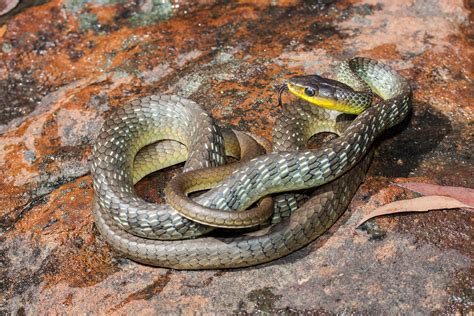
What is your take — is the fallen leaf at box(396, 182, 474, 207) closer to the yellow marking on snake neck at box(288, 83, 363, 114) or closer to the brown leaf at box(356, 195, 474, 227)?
the brown leaf at box(356, 195, 474, 227)

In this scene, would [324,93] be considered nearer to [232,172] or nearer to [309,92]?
[309,92]

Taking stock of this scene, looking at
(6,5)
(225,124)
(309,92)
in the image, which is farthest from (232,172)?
(6,5)

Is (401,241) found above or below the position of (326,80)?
below

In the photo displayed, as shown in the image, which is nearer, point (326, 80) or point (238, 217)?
point (238, 217)

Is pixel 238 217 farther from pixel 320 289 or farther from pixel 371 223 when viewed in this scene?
pixel 371 223

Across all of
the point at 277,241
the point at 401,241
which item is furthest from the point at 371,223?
the point at 277,241

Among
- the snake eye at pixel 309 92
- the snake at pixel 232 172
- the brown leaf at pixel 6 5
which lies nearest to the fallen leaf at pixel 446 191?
the snake at pixel 232 172

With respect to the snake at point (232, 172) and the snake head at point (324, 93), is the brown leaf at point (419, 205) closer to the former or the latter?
the snake at point (232, 172)
